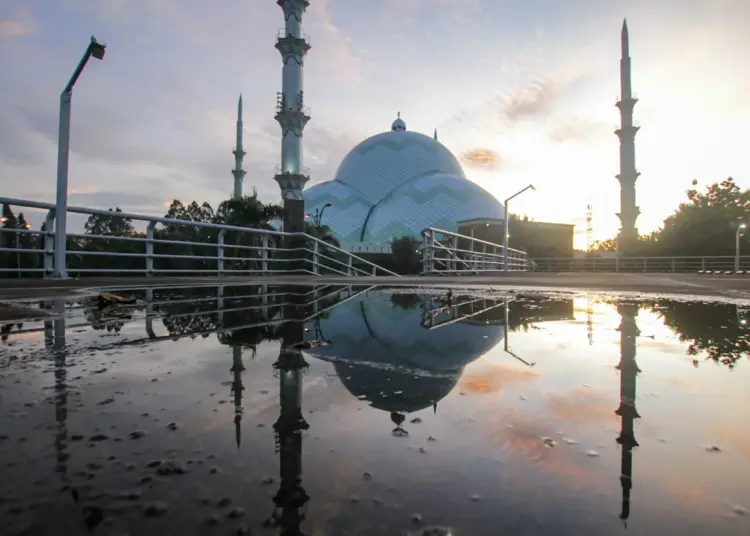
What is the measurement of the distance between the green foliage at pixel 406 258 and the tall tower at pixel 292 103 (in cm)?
752

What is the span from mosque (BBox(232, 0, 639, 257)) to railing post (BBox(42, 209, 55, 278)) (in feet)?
72.4

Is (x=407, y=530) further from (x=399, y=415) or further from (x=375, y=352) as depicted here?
(x=375, y=352)

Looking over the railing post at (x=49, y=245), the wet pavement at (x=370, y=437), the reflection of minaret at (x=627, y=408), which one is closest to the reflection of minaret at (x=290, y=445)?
the wet pavement at (x=370, y=437)

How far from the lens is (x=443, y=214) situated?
4925 centimetres

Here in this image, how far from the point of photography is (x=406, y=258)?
101 feet

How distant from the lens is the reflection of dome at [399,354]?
4.07 feet

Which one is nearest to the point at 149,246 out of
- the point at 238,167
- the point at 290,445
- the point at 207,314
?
the point at 207,314

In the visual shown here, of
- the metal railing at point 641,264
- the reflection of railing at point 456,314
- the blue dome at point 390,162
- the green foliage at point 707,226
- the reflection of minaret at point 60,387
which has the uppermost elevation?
the blue dome at point 390,162

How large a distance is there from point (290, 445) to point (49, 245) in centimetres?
657

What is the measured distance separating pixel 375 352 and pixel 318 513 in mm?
1165

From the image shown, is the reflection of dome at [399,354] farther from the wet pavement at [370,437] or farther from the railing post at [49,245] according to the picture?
the railing post at [49,245]

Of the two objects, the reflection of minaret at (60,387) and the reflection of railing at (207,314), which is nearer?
the reflection of minaret at (60,387)

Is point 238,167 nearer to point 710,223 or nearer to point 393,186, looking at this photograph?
point 393,186

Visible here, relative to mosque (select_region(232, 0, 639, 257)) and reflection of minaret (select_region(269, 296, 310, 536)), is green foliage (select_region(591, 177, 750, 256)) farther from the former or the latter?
reflection of minaret (select_region(269, 296, 310, 536))
